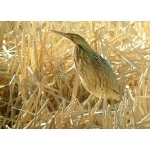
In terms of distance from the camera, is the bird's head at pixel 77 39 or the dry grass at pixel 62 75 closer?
the dry grass at pixel 62 75

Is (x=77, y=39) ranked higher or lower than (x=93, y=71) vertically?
higher

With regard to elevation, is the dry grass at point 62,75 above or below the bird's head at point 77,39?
below

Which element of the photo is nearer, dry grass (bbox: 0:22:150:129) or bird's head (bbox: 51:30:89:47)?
dry grass (bbox: 0:22:150:129)

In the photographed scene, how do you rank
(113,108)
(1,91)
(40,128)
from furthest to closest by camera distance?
(1,91) < (113,108) < (40,128)

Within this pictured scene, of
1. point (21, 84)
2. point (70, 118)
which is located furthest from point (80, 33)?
point (70, 118)
